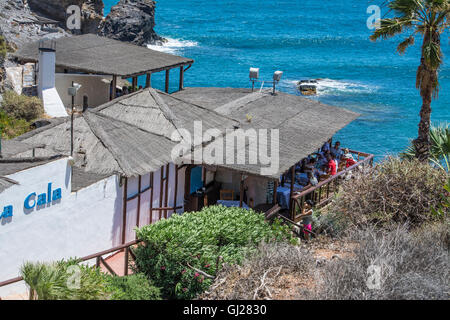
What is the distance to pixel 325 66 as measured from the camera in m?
76.6

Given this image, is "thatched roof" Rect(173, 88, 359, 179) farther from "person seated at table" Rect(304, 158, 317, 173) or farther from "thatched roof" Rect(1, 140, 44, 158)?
"thatched roof" Rect(1, 140, 44, 158)

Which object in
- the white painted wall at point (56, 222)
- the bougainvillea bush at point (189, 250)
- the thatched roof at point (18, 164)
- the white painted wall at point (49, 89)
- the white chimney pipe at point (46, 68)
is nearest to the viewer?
the bougainvillea bush at point (189, 250)

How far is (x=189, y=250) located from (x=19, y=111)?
12.7 meters

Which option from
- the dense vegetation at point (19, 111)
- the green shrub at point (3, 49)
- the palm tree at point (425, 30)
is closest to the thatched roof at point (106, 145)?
the dense vegetation at point (19, 111)

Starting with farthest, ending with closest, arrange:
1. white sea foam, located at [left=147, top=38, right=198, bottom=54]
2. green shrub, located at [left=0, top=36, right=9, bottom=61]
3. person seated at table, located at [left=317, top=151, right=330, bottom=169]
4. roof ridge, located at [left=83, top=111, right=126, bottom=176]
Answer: white sea foam, located at [left=147, top=38, right=198, bottom=54]
green shrub, located at [left=0, top=36, right=9, bottom=61]
person seated at table, located at [left=317, top=151, right=330, bottom=169]
roof ridge, located at [left=83, top=111, right=126, bottom=176]

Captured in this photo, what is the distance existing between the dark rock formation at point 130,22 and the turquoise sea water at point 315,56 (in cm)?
461

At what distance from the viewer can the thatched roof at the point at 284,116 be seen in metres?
19.5

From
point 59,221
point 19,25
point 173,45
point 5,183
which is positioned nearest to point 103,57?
point 59,221

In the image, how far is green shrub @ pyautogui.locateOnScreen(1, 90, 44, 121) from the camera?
22.8m

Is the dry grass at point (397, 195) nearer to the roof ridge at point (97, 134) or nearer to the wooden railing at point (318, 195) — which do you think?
Result: the wooden railing at point (318, 195)

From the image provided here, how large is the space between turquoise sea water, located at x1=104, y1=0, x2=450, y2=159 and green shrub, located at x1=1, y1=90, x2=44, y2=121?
88.8ft

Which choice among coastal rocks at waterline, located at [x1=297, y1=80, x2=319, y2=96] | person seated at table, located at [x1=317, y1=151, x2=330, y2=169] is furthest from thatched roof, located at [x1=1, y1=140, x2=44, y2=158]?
coastal rocks at waterline, located at [x1=297, y1=80, x2=319, y2=96]

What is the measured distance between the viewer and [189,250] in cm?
1269
